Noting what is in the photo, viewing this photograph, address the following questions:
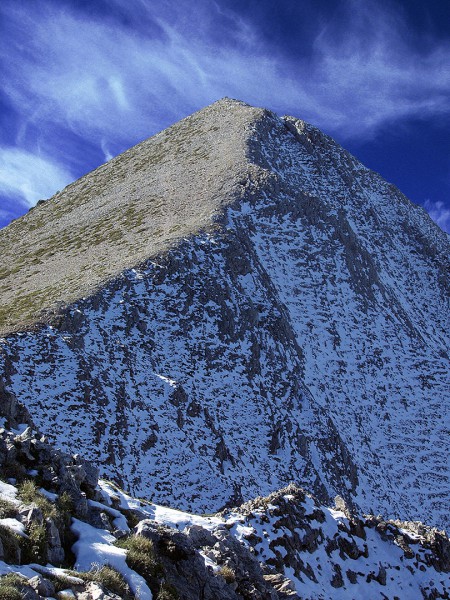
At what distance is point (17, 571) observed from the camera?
820 cm

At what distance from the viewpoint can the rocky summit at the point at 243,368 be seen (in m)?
18.9

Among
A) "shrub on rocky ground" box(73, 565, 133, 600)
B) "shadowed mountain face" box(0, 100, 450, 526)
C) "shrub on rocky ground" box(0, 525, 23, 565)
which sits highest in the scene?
"shadowed mountain face" box(0, 100, 450, 526)

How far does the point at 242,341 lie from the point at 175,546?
95.9 ft

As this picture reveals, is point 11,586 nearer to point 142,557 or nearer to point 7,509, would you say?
point 7,509

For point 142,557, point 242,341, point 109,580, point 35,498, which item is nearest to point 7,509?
point 35,498

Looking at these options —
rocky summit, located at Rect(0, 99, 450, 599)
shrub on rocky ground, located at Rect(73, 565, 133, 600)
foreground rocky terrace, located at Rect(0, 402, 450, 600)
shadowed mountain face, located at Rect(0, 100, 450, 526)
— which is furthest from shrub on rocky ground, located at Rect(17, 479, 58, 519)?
shadowed mountain face, located at Rect(0, 100, 450, 526)

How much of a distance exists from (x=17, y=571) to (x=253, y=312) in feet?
114

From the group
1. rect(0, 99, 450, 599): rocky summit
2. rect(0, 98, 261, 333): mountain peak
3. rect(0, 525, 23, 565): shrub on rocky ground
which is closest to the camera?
rect(0, 525, 23, 565): shrub on rocky ground

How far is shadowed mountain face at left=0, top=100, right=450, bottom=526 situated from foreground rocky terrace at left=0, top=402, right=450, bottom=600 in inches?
372

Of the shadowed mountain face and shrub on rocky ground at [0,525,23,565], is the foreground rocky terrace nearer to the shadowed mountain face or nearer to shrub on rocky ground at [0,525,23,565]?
shrub on rocky ground at [0,525,23,565]

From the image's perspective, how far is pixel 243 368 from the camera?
1492 inches

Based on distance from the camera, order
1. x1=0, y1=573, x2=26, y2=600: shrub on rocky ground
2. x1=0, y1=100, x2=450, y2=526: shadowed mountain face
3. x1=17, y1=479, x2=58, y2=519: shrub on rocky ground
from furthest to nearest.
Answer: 1. x1=0, y1=100, x2=450, y2=526: shadowed mountain face
2. x1=17, y1=479, x2=58, y2=519: shrub on rocky ground
3. x1=0, y1=573, x2=26, y2=600: shrub on rocky ground

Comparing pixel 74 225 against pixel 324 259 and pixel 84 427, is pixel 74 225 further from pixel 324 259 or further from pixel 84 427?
pixel 84 427

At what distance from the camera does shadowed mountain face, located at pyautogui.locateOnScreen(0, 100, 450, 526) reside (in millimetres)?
30203
